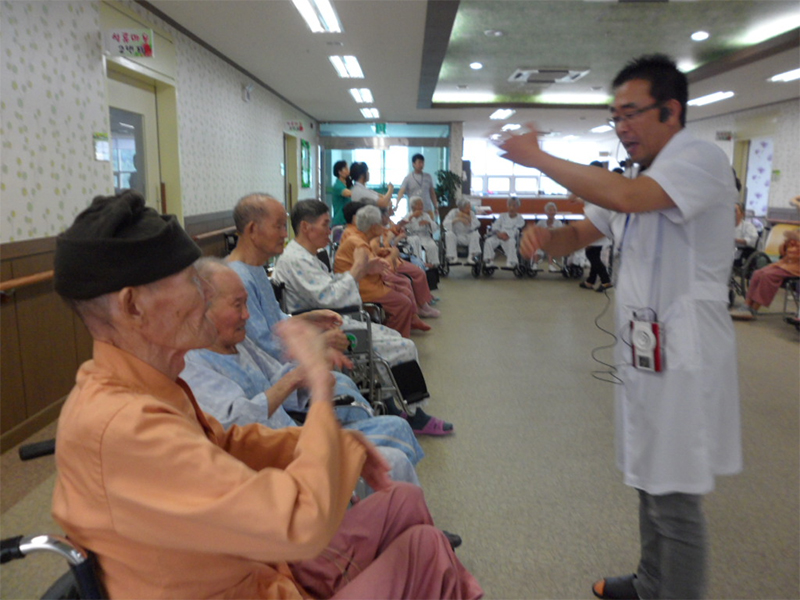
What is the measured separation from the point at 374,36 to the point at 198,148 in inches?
78.6

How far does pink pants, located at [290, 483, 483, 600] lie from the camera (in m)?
1.04

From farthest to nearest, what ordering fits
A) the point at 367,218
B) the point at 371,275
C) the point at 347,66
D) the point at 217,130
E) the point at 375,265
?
the point at 347,66 < the point at 217,130 < the point at 367,218 < the point at 371,275 < the point at 375,265

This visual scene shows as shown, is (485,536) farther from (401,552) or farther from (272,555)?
(272,555)

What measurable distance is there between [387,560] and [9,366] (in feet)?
8.38

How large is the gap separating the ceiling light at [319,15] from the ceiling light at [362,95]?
3.57 m

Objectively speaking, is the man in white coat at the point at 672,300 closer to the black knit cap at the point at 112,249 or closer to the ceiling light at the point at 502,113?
the black knit cap at the point at 112,249

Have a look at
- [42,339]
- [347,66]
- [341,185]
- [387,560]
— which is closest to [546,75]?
[347,66]

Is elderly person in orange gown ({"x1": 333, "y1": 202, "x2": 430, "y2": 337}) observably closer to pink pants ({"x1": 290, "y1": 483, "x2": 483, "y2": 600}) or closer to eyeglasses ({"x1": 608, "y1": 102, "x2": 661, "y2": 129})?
eyeglasses ({"x1": 608, "y1": 102, "x2": 661, "y2": 129})

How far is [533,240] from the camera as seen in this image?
1.67 meters

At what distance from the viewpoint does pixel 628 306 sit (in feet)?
4.94

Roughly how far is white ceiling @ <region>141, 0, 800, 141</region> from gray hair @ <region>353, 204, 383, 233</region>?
1634mm

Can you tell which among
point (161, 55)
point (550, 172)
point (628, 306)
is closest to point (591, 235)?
point (628, 306)

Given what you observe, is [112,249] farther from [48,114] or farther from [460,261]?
[460,261]

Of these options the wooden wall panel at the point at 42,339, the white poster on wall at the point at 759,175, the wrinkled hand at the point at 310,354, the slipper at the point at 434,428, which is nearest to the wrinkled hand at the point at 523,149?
the wrinkled hand at the point at 310,354
